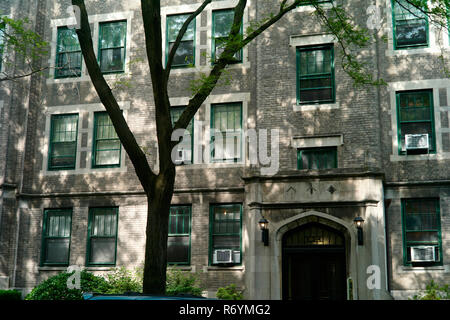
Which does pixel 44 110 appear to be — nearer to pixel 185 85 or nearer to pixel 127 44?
pixel 127 44

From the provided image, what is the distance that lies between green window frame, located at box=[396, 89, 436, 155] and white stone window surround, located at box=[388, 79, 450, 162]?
0.43 ft

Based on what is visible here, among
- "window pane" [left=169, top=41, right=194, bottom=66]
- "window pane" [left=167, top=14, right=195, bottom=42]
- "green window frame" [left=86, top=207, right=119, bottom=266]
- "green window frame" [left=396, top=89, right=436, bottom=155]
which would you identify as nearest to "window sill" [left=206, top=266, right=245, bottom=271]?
"green window frame" [left=86, top=207, right=119, bottom=266]

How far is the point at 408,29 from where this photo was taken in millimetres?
19688

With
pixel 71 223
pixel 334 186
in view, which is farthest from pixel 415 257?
pixel 71 223

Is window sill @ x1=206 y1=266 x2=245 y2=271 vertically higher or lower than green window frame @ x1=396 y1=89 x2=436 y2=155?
lower

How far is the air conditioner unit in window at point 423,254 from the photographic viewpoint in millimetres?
17870

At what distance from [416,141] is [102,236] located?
1195 cm

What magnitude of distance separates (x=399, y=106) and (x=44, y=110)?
550 inches

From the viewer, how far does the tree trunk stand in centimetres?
1299

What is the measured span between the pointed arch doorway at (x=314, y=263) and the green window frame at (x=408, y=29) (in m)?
7.15

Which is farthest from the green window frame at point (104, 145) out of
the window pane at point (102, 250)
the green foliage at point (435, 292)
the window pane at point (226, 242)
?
the green foliage at point (435, 292)

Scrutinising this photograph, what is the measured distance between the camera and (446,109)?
61.7ft

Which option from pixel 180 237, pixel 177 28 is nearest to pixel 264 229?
pixel 180 237

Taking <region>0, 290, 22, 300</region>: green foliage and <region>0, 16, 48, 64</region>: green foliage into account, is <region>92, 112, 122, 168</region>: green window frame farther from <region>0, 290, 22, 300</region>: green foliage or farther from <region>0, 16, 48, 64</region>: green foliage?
<region>0, 290, 22, 300</region>: green foliage
